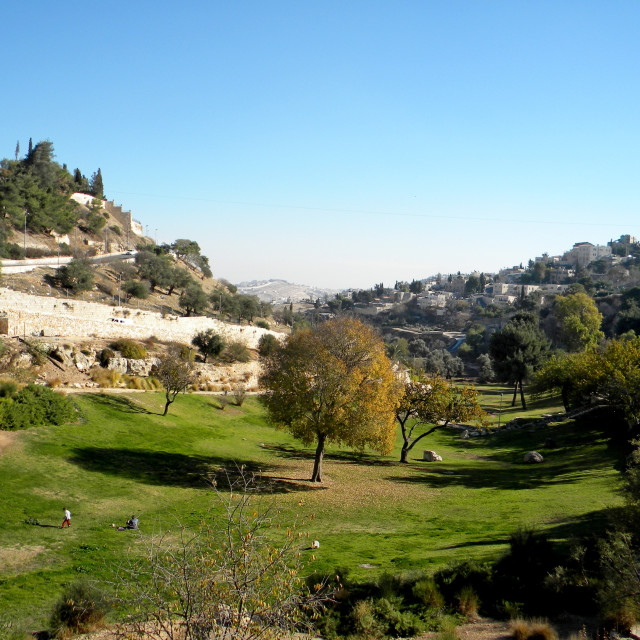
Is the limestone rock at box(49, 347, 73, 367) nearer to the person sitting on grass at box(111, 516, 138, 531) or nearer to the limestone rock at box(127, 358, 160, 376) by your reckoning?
the limestone rock at box(127, 358, 160, 376)

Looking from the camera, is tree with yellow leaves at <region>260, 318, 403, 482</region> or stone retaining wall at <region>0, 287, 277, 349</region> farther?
stone retaining wall at <region>0, 287, 277, 349</region>

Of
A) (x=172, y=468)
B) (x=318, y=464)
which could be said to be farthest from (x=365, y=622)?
(x=172, y=468)

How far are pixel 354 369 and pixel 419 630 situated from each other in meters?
15.3

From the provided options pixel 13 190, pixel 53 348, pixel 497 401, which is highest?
pixel 13 190

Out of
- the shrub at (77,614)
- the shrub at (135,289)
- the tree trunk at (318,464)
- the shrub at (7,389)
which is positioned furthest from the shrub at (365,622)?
the shrub at (135,289)

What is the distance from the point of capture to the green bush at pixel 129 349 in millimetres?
46812

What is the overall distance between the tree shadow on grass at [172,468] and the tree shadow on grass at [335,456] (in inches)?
169

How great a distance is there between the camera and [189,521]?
19.7 meters

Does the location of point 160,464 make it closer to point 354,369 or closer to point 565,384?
point 354,369

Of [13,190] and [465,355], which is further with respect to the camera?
[465,355]

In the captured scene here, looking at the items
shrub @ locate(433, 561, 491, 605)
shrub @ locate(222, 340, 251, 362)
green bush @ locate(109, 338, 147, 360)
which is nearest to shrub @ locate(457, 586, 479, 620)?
shrub @ locate(433, 561, 491, 605)

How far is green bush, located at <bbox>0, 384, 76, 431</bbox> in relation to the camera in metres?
27.3

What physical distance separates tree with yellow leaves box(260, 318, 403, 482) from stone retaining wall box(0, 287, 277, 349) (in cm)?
2820

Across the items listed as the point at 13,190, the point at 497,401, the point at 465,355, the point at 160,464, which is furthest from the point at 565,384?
the point at 13,190
